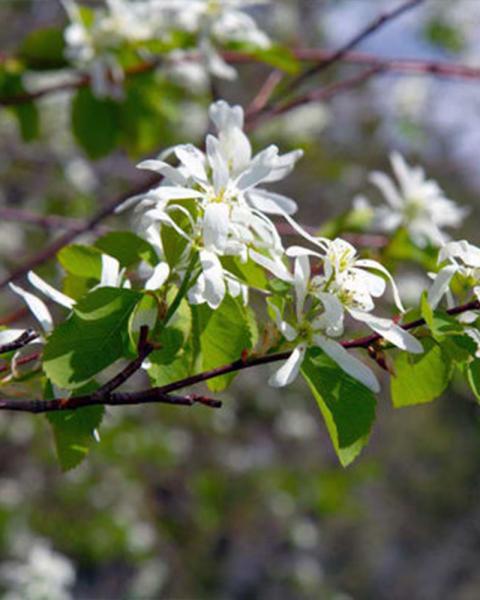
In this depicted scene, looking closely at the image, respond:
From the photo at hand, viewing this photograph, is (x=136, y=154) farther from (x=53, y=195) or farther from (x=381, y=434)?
(x=381, y=434)

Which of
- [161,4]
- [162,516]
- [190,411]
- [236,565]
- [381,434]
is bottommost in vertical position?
[381,434]

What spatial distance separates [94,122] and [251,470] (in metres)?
4.01

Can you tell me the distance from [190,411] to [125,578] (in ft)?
4.52

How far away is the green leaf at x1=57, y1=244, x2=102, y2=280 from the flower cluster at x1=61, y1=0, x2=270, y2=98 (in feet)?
2.70

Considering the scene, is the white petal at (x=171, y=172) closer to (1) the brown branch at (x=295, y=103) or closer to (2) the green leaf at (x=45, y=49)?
(1) the brown branch at (x=295, y=103)

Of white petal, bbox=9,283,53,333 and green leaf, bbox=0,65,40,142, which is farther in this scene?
green leaf, bbox=0,65,40,142

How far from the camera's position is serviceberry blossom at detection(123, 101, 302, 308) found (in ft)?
Answer: 1.96

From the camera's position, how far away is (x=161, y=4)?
142 centimetres

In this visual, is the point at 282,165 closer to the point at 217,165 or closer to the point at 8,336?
the point at 217,165

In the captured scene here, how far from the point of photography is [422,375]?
65 centimetres

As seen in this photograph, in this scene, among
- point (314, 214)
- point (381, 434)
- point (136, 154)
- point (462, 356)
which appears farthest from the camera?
point (381, 434)

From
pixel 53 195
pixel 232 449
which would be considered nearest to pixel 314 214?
pixel 232 449

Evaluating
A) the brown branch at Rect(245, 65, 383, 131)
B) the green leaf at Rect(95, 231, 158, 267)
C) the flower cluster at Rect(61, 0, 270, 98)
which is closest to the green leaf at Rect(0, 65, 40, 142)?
the flower cluster at Rect(61, 0, 270, 98)

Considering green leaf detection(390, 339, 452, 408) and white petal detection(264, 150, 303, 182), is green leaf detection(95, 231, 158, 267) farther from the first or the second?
green leaf detection(390, 339, 452, 408)
